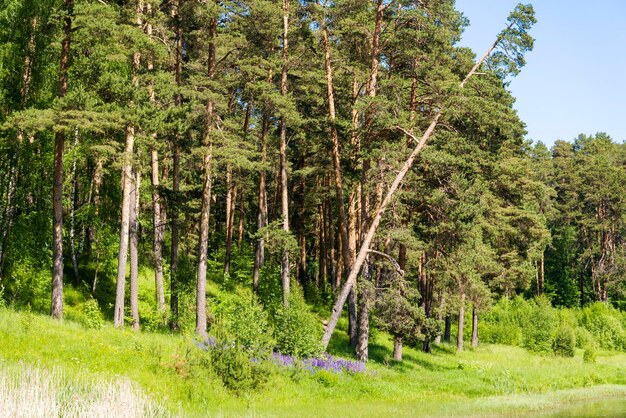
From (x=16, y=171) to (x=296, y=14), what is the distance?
1347 cm

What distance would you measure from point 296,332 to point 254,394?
5.40 m

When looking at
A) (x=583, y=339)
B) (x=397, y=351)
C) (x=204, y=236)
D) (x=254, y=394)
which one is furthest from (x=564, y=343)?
(x=254, y=394)

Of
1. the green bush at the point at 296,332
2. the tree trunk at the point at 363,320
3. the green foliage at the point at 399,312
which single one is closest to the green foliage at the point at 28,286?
the green bush at the point at 296,332

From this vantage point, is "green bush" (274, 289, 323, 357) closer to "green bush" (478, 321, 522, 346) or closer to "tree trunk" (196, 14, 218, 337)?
"tree trunk" (196, 14, 218, 337)

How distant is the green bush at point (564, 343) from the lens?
39656 mm

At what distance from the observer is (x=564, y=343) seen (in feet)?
131

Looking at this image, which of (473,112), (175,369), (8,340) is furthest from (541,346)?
(8,340)

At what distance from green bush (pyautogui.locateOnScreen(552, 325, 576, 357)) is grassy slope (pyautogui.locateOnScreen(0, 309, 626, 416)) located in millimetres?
13713

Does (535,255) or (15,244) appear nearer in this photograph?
(15,244)

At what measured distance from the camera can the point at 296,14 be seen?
2783cm

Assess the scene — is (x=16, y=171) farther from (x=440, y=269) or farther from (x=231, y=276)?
(x=440, y=269)

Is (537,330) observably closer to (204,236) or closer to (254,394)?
(204,236)

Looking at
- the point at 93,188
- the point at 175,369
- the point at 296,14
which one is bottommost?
the point at 175,369

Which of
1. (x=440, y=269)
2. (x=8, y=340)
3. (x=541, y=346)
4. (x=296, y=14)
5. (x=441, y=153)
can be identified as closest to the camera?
(x=8, y=340)
